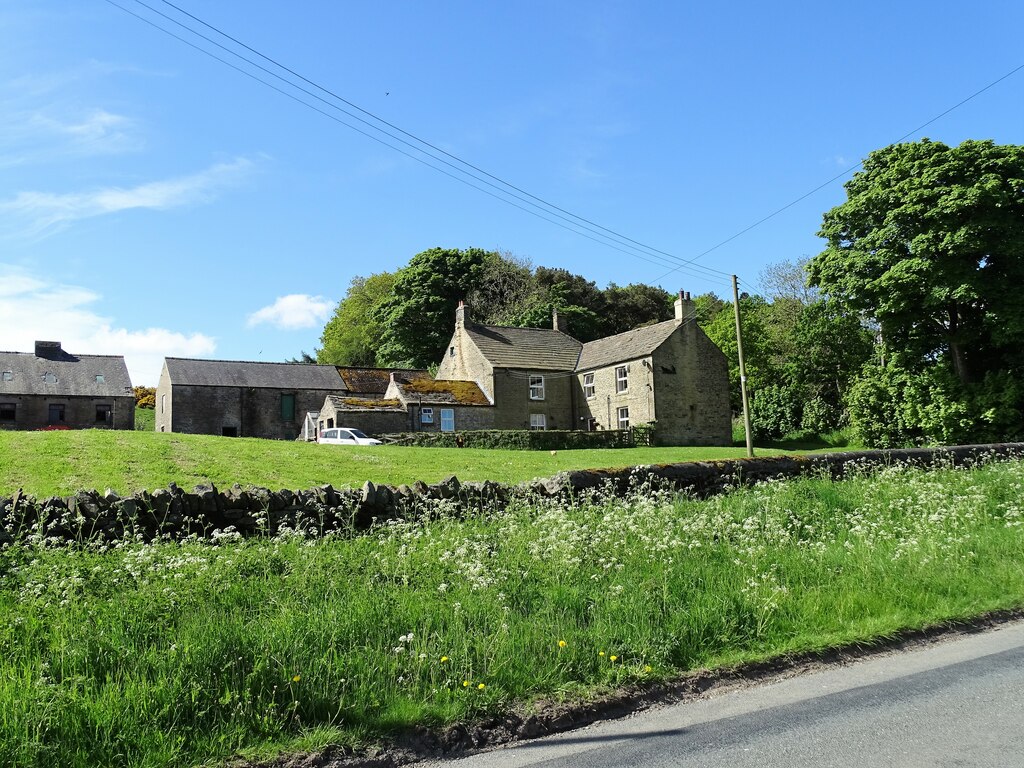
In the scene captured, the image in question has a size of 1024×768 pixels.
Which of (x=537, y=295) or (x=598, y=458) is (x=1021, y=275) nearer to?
(x=598, y=458)

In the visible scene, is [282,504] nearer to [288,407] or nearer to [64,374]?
[288,407]

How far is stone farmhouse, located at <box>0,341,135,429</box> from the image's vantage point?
54.6 metres

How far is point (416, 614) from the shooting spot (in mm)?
6168

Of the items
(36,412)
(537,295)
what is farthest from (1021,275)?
(36,412)

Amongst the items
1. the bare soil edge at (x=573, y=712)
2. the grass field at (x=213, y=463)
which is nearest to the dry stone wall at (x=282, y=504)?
the bare soil edge at (x=573, y=712)

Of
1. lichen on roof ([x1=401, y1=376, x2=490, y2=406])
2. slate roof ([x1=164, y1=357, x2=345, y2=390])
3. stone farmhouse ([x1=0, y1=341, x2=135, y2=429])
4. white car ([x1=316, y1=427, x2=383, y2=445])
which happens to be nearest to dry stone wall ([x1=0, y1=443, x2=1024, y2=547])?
white car ([x1=316, y1=427, x2=383, y2=445])

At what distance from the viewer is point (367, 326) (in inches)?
3314

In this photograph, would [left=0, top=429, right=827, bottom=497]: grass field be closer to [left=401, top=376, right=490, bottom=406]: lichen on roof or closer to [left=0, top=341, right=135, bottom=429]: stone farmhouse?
[left=401, top=376, right=490, bottom=406]: lichen on roof

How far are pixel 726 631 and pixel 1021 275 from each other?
31570mm

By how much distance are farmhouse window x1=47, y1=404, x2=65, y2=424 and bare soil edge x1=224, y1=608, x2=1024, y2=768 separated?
61.2m

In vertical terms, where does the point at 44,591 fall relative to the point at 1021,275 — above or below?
below

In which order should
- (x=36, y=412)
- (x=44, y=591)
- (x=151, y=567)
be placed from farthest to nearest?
(x=36, y=412)
(x=151, y=567)
(x=44, y=591)

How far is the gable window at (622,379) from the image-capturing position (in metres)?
49.2

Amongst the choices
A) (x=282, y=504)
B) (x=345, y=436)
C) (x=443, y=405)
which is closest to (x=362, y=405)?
(x=345, y=436)
